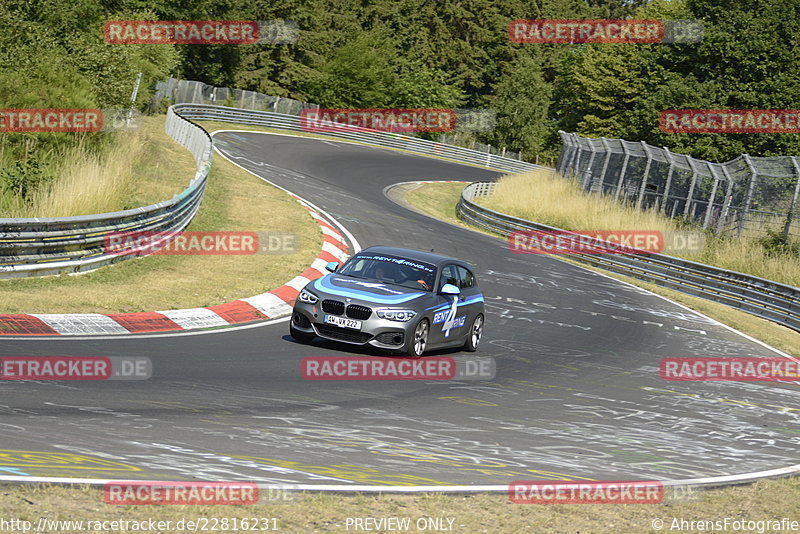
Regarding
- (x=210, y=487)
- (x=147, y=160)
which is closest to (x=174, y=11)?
(x=147, y=160)

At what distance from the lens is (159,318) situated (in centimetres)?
1360

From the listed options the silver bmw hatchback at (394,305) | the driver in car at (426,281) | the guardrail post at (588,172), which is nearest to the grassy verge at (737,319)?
the guardrail post at (588,172)

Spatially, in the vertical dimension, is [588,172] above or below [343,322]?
above

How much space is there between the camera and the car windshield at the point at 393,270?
1367cm

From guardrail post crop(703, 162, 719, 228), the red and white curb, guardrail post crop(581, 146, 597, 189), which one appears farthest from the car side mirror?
guardrail post crop(581, 146, 597, 189)

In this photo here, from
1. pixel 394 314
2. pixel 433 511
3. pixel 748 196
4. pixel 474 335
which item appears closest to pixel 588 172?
pixel 748 196

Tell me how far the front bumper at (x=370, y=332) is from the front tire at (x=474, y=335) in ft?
6.55

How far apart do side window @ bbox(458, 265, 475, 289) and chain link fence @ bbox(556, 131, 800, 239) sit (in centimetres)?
1543

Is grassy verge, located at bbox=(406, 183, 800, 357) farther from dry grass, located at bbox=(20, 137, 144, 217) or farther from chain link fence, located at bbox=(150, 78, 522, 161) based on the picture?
chain link fence, located at bbox=(150, 78, 522, 161)

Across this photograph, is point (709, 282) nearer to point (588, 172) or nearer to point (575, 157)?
point (588, 172)

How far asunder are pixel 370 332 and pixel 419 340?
83 cm

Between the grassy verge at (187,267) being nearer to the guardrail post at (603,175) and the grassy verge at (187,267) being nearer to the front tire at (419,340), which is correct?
the front tire at (419,340)

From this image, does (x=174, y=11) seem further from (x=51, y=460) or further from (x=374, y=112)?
(x=51, y=460)

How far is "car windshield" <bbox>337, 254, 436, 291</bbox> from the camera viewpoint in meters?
13.7
